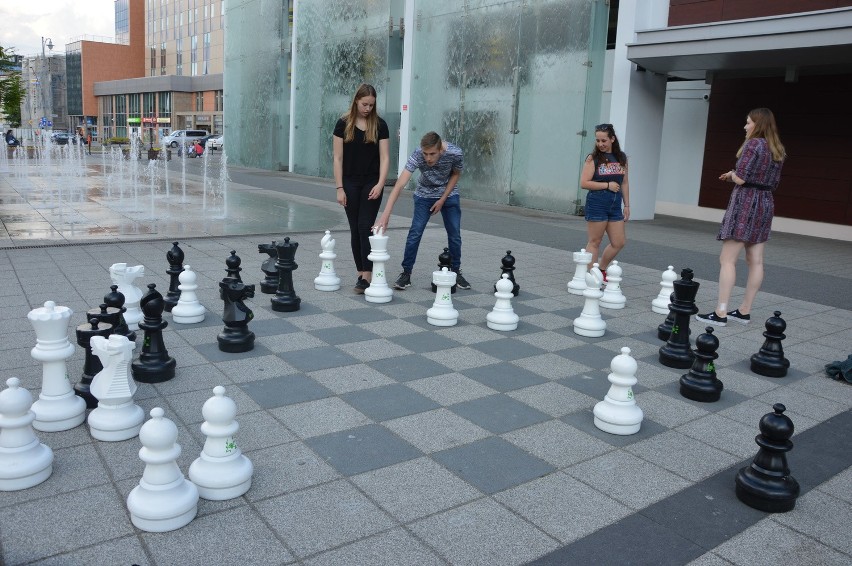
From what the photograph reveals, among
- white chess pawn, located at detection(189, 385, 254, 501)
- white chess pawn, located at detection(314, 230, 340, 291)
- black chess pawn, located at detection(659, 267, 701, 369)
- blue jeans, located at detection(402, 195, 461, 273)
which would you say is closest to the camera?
white chess pawn, located at detection(189, 385, 254, 501)

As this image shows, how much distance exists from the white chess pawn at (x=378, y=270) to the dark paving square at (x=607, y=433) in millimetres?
2723

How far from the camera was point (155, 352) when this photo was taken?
13.5 feet

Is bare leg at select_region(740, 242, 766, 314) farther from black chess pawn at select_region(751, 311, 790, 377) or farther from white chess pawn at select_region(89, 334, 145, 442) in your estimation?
white chess pawn at select_region(89, 334, 145, 442)

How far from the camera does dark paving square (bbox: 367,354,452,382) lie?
14.5 feet

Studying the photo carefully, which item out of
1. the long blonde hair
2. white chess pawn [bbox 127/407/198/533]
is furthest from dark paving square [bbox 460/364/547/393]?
the long blonde hair

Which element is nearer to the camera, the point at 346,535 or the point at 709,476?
the point at 346,535

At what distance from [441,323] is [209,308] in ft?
6.44

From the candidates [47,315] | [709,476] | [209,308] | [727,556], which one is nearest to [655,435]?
[709,476]

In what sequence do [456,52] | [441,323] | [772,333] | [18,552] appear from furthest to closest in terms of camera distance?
[456,52]
[441,323]
[772,333]
[18,552]

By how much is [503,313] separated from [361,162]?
6.39ft

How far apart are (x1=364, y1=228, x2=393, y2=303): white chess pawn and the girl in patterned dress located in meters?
2.86

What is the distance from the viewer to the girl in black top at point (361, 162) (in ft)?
20.6

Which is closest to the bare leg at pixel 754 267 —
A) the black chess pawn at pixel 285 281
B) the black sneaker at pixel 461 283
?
the black sneaker at pixel 461 283

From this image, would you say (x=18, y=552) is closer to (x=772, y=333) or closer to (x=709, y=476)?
(x=709, y=476)
